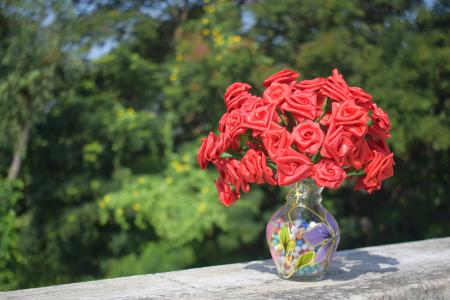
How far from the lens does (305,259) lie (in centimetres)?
190

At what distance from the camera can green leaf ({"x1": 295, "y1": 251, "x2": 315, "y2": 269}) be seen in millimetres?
1896

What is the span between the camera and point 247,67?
625 cm

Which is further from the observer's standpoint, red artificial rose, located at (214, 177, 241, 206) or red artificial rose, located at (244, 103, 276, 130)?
red artificial rose, located at (214, 177, 241, 206)

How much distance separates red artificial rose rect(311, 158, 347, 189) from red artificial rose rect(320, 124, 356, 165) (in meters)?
0.02

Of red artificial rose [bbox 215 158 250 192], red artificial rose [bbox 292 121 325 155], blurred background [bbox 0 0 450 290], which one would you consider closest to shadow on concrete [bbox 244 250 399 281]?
red artificial rose [bbox 215 158 250 192]

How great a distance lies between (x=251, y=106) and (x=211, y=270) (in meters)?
0.67

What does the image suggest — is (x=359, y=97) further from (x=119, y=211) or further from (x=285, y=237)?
(x=119, y=211)

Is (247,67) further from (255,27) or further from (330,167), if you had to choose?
(330,167)

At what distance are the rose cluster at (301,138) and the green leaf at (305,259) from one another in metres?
0.25

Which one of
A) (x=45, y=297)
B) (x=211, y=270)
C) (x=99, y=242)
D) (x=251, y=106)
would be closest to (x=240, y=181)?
(x=251, y=106)

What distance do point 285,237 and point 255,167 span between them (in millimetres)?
259

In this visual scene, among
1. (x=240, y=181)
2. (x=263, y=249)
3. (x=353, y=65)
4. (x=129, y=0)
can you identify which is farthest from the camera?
(x=129, y=0)

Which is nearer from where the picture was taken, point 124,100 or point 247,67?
point 247,67

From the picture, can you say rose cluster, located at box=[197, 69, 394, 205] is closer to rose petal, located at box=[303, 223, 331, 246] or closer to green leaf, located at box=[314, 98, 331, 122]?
green leaf, located at box=[314, 98, 331, 122]
